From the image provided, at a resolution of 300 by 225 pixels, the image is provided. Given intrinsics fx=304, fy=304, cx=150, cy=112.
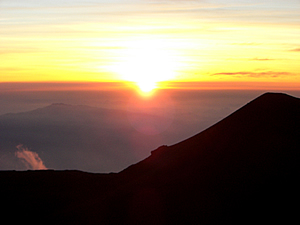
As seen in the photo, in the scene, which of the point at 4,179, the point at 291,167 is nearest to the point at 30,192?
the point at 4,179

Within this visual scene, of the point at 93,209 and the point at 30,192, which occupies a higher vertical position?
the point at 30,192

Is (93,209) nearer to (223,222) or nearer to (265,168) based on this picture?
(223,222)

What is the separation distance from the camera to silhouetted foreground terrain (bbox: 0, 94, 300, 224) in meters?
18.1

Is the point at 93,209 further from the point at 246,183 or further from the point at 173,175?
the point at 246,183

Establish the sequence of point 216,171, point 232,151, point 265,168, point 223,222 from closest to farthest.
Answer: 1. point 223,222
2. point 265,168
3. point 216,171
4. point 232,151

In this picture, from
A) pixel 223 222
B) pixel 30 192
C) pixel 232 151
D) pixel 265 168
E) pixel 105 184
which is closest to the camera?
pixel 223 222

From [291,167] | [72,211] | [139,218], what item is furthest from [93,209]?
[291,167]

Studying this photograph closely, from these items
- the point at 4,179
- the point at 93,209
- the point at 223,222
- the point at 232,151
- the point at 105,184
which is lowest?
the point at 223,222

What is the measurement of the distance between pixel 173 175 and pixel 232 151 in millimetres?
5006

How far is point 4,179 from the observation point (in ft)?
97.1

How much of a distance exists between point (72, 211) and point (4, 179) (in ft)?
40.3

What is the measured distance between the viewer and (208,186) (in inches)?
810

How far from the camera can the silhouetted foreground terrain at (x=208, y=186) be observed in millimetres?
18094

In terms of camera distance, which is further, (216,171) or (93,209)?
(216,171)
